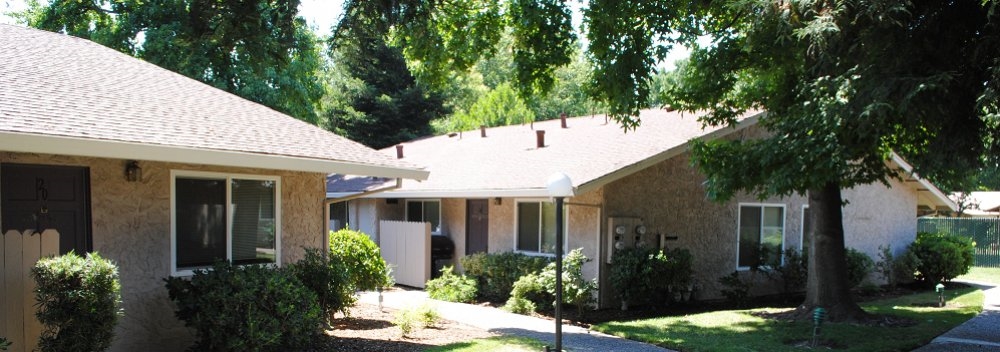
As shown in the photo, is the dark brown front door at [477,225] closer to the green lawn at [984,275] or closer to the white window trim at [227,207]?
the white window trim at [227,207]

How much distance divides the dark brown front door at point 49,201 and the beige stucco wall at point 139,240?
0.28 ft

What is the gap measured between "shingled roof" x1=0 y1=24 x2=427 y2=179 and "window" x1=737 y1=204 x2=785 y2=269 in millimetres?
8011

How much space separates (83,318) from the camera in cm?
646

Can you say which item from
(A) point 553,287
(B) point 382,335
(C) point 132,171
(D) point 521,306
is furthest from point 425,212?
(C) point 132,171

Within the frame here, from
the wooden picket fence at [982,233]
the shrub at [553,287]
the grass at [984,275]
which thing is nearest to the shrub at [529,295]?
the shrub at [553,287]

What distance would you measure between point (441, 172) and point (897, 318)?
32.3ft

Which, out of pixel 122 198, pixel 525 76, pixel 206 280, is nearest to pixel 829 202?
pixel 525 76

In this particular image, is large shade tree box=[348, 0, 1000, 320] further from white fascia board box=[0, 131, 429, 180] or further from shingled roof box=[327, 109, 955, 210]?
white fascia board box=[0, 131, 429, 180]

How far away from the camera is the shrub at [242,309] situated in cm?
754

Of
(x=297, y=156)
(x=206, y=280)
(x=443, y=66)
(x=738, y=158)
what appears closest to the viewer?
(x=206, y=280)

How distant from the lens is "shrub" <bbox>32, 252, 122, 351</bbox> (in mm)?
6375

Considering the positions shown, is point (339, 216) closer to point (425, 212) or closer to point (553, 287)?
point (425, 212)

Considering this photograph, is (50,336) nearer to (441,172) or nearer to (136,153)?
(136,153)

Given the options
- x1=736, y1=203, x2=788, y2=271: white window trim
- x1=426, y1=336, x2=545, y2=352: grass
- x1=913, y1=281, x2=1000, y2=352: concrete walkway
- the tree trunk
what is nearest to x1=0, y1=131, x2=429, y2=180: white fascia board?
x1=426, y1=336, x2=545, y2=352: grass
